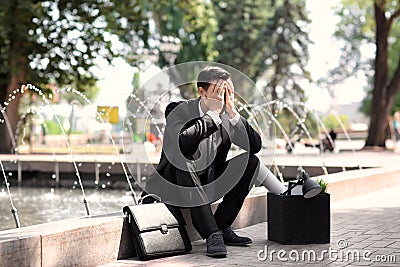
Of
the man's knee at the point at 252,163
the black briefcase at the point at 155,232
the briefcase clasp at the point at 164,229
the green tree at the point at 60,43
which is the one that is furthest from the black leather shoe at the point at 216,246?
the green tree at the point at 60,43

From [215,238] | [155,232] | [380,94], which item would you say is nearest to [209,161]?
[215,238]

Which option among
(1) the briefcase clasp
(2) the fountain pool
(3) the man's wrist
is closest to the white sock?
(3) the man's wrist

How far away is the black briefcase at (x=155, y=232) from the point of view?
607 centimetres

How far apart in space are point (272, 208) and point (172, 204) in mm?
860

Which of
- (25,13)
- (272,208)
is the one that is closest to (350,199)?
(272,208)

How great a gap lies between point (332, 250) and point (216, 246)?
0.88 metres

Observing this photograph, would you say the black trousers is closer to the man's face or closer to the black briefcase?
the black briefcase

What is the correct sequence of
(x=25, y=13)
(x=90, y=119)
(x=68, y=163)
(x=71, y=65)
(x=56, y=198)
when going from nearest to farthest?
(x=56, y=198) → (x=68, y=163) → (x=25, y=13) → (x=71, y=65) → (x=90, y=119)

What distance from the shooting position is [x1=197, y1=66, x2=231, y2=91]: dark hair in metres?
6.40

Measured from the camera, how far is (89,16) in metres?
23.8

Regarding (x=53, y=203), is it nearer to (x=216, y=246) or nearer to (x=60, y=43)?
(x=216, y=246)

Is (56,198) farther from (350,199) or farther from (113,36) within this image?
(113,36)

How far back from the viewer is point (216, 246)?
20.3 ft

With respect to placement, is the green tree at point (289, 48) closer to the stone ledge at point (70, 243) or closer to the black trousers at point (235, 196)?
the black trousers at point (235, 196)
